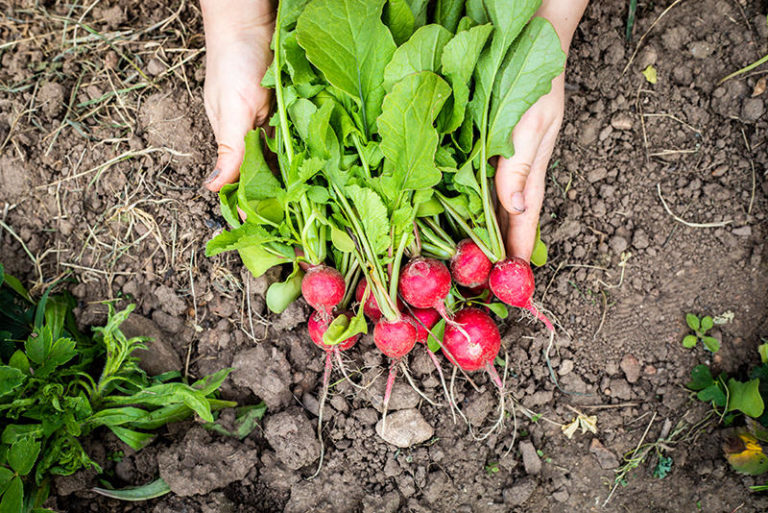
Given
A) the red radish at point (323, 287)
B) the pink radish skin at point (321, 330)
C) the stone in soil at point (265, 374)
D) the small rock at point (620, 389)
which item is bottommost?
the stone in soil at point (265, 374)

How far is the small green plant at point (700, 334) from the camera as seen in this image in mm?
1933

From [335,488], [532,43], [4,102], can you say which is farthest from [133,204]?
[532,43]

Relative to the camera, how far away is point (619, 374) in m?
1.98

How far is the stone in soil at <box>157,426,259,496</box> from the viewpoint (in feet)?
5.83

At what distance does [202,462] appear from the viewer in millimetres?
1806

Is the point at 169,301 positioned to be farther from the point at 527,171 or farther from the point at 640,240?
the point at 640,240

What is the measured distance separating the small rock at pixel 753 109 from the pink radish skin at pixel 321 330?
1.47m

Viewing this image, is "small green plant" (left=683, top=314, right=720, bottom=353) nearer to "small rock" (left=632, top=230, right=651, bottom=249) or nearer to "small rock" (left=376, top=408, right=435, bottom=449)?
"small rock" (left=632, top=230, right=651, bottom=249)

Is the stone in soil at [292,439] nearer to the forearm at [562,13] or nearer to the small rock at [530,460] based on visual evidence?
the small rock at [530,460]

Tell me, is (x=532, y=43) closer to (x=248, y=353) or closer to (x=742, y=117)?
(x=742, y=117)

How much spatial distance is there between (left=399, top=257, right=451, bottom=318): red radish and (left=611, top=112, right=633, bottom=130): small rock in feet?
2.64

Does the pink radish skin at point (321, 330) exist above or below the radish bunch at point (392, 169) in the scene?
below

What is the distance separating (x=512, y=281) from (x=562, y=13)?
2.65 feet

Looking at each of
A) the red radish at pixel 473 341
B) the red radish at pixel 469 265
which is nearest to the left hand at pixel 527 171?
the red radish at pixel 469 265
